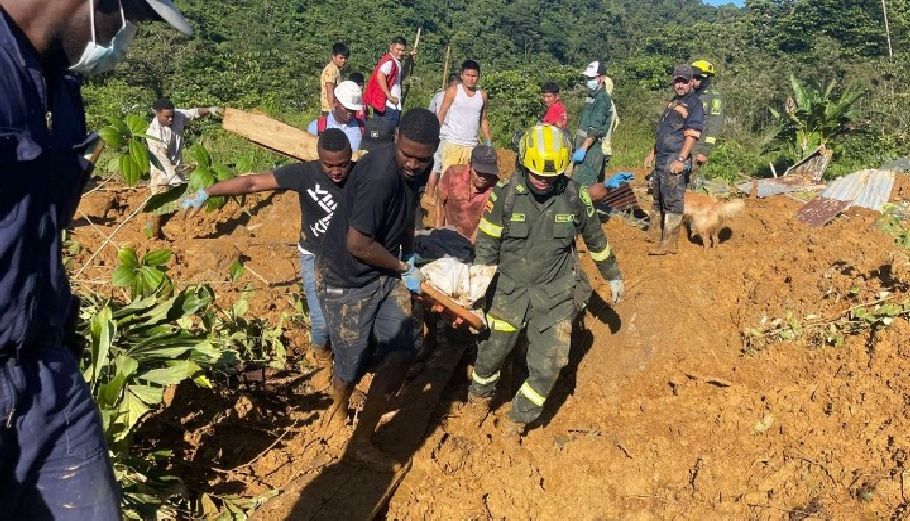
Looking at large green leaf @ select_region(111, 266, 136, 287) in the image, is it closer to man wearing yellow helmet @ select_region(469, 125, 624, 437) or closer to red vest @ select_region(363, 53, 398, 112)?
man wearing yellow helmet @ select_region(469, 125, 624, 437)

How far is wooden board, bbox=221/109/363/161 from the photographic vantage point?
292 inches

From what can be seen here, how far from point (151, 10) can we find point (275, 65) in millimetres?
24799

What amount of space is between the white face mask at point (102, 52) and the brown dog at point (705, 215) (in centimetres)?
689

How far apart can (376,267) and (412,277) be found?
264 mm

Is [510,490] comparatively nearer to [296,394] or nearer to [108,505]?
[296,394]

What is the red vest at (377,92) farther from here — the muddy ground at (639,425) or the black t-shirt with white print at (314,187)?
the black t-shirt with white print at (314,187)

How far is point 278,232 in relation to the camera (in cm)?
888

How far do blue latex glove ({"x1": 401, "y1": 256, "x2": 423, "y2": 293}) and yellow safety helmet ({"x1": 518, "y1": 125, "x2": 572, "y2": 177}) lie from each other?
86 centimetres

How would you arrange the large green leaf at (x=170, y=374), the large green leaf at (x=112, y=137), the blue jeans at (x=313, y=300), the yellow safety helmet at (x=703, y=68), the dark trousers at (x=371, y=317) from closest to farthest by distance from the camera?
the large green leaf at (x=112, y=137) → the large green leaf at (x=170, y=374) → the dark trousers at (x=371, y=317) → the blue jeans at (x=313, y=300) → the yellow safety helmet at (x=703, y=68)

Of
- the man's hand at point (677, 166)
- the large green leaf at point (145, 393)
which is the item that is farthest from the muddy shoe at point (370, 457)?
the man's hand at point (677, 166)

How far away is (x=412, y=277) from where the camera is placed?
4215 millimetres

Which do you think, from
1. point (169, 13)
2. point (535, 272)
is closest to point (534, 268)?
point (535, 272)

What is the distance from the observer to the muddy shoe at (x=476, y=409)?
4848 millimetres

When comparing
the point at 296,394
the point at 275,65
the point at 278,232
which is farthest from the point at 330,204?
the point at 275,65
